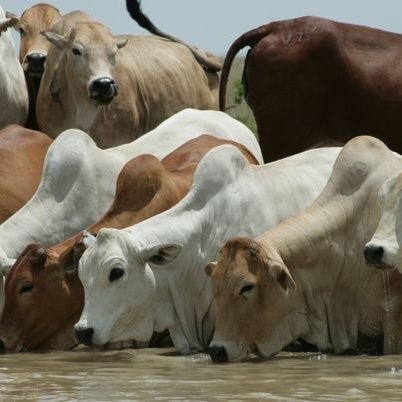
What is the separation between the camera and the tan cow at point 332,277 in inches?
436

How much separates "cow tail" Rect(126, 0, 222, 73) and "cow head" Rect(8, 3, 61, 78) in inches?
24.8

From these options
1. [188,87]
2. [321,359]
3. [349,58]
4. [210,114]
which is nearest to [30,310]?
[321,359]

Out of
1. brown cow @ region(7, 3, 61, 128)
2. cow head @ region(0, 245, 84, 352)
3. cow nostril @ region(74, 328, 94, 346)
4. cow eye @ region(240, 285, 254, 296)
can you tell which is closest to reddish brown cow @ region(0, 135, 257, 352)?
cow head @ region(0, 245, 84, 352)

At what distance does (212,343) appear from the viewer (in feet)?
36.1

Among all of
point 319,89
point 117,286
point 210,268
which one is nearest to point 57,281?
point 117,286

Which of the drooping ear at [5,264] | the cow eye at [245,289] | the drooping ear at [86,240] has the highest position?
the drooping ear at [86,240]

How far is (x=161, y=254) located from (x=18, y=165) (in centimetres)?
216

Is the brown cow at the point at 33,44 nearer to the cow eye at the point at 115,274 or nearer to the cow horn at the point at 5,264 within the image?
the cow horn at the point at 5,264

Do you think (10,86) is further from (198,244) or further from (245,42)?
(198,244)

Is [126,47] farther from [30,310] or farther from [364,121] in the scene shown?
[30,310]

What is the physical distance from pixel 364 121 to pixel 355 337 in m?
3.59

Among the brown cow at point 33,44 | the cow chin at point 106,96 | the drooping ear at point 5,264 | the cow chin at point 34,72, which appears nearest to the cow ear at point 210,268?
the drooping ear at point 5,264

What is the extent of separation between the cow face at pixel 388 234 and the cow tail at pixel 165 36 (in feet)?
23.0

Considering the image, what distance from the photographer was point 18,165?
13.3 meters
